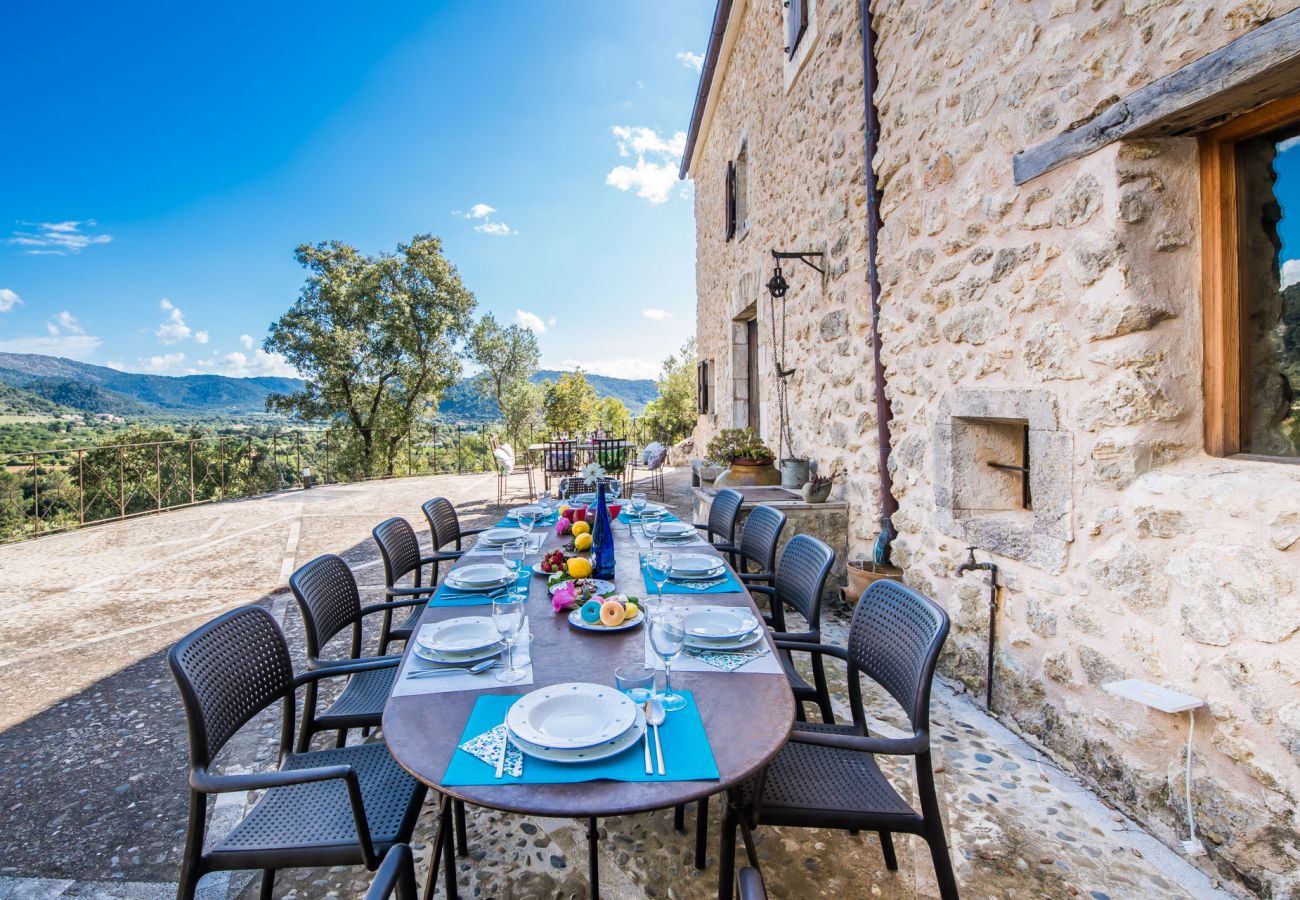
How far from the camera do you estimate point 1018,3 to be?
2035 millimetres

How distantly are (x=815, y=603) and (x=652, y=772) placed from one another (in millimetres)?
1101

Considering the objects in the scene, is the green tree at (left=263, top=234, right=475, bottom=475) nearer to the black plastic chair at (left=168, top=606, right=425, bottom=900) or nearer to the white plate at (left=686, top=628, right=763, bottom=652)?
the black plastic chair at (left=168, top=606, right=425, bottom=900)

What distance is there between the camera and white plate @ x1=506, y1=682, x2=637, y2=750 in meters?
0.96

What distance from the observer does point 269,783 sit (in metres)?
1.07

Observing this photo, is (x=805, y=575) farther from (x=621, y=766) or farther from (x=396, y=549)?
(x=396, y=549)

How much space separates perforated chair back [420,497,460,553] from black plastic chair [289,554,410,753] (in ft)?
2.84

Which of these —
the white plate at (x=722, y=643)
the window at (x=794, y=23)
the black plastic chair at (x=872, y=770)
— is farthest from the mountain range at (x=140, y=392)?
the black plastic chair at (x=872, y=770)

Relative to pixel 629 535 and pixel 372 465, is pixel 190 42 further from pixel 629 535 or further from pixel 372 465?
pixel 629 535

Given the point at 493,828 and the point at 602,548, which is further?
the point at 602,548

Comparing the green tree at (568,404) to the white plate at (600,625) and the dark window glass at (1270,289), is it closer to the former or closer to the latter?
the white plate at (600,625)

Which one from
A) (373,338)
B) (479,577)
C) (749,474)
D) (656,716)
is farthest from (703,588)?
(373,338)

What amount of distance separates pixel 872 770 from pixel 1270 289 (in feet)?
5.62

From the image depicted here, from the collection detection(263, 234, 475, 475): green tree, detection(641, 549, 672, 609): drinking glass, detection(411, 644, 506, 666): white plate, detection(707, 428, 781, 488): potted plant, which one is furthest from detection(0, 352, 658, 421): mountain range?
detection(411, 644, 506, 666): white plate

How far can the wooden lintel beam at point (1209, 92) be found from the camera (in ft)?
4.17
